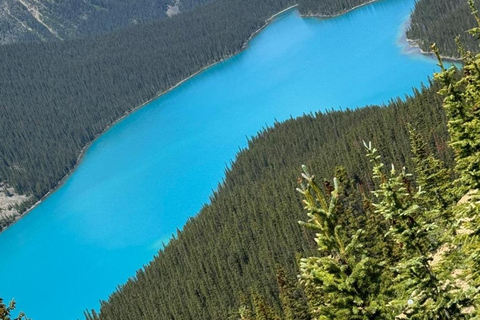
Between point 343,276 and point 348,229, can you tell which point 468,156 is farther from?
point 348,229

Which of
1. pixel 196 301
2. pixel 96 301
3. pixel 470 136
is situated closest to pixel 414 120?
pixel 196 301

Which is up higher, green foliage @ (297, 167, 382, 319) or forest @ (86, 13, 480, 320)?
green foliage @ (297, 167, 382, 319)

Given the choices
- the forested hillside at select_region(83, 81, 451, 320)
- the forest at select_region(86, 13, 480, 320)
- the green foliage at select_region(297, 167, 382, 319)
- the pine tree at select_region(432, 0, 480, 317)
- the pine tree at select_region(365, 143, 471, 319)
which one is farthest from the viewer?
the forested hillside at select_region(83, 81, 451, 320)

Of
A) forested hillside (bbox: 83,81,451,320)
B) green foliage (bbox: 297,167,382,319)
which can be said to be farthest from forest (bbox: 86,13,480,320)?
forested hillside (bbox: 83,81,451,320)

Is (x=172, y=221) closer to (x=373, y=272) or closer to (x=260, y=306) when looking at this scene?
(x=260, y=306)

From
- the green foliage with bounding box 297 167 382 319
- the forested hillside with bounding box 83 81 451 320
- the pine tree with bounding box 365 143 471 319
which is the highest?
the green foliage with bounding box 297 167 382 319

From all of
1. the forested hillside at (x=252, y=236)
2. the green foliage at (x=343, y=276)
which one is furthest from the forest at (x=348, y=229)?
the forested hillside at (x=252, y=236)

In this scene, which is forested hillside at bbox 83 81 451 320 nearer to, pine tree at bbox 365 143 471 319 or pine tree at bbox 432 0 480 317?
pine tree at bbox 365 143 471 319

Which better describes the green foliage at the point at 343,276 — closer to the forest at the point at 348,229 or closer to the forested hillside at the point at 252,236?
the forest at the point at 348,229
